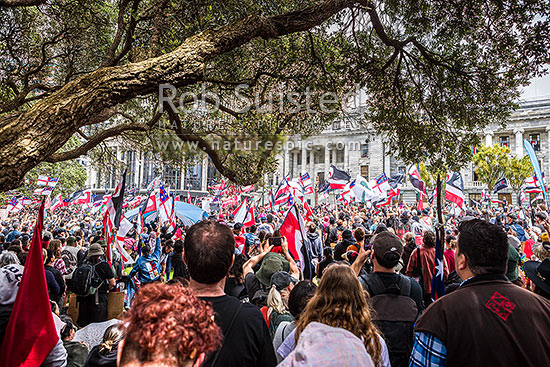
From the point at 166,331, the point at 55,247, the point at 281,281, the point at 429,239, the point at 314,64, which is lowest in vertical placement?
the point at 55,247

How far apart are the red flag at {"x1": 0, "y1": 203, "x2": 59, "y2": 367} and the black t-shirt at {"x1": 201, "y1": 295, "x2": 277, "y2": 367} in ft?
5.60

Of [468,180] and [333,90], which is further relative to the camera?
[468,180]

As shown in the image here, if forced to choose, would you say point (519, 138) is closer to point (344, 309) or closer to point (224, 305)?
point (344, 309)

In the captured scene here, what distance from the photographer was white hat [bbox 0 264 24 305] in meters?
2.91

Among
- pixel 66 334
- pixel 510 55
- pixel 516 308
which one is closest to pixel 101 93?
pixel 66 334

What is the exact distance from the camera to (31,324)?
102 inches

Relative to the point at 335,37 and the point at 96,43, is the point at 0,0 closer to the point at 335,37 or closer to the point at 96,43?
the point at 96,43

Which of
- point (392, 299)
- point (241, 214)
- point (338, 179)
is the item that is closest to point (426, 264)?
point (392, 299)

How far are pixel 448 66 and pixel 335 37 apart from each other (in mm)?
2355

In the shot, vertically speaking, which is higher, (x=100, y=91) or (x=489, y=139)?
(x=489, y=139)

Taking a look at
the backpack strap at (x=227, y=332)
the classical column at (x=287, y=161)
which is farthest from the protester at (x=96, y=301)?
the classical column at (x=287, y=161)

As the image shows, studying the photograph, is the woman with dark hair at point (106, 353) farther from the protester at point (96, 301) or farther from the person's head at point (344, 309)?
the protester at point (96, 301)

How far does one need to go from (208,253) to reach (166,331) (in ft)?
2.48

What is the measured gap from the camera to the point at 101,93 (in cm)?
286
